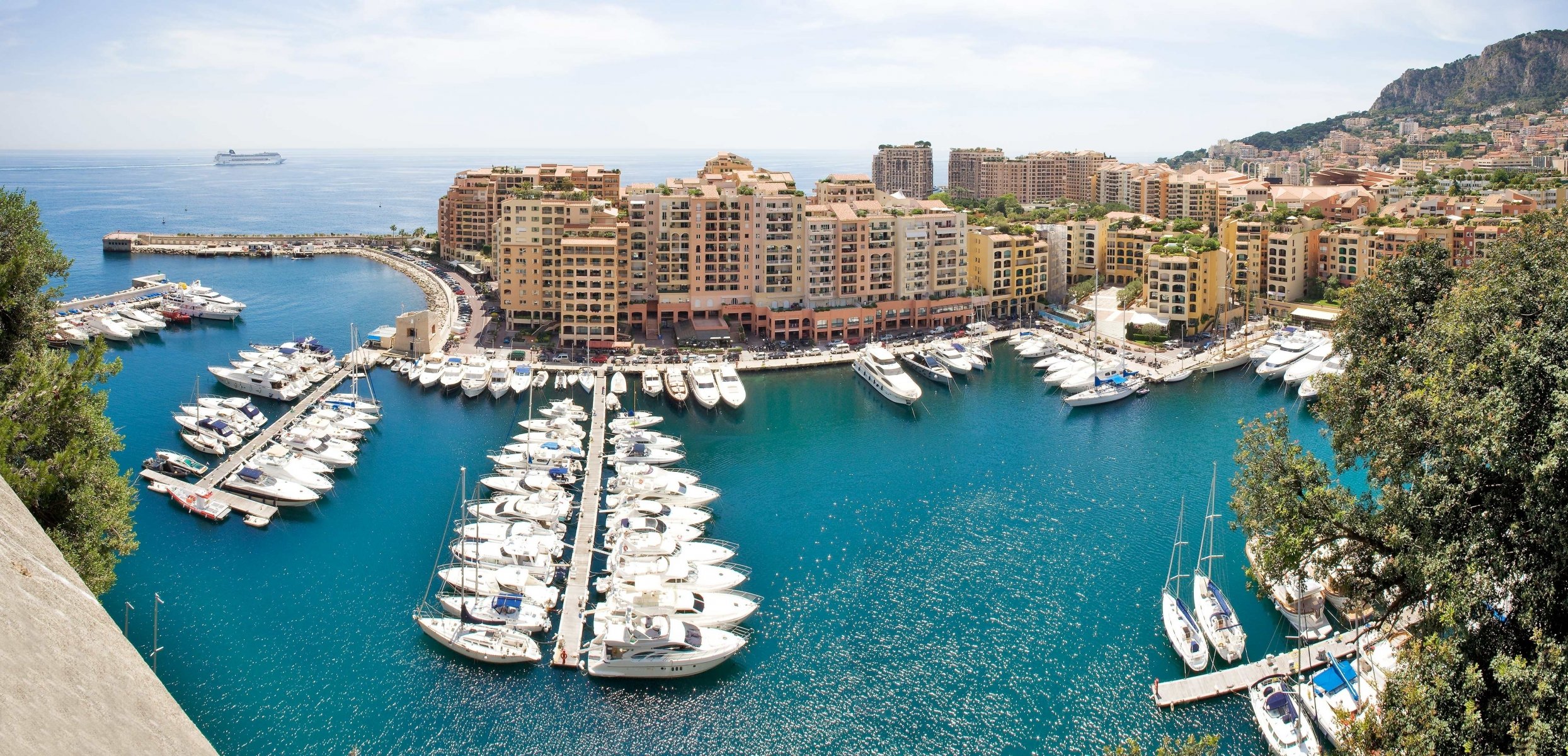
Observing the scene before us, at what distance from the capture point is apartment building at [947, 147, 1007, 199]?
388 ft

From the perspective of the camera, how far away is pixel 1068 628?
83.9 feet

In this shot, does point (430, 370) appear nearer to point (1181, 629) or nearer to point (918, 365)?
point (918, 365)

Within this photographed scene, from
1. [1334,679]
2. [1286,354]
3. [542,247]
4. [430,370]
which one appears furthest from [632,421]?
[1286,354]

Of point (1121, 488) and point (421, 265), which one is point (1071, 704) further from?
point (421, 265)

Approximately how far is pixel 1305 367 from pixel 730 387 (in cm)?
2550

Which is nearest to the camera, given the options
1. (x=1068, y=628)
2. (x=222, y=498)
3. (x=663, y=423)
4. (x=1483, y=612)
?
(x=1483, y=612)

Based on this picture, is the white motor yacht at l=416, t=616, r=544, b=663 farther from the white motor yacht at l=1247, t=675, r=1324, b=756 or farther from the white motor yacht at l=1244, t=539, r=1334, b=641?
the white motor yacht at l=1244, t=539, r=1334, b=641

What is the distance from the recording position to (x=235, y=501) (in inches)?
1283

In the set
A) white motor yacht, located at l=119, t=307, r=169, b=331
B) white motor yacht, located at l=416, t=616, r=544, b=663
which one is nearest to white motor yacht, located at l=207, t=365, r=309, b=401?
white motor yacht, located at l=119, t=307, r=169, b=331

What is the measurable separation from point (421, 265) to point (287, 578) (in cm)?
5553

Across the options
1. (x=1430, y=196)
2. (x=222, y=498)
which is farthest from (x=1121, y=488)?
(x=1430, y=196)

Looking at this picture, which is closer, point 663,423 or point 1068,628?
point 1068,628

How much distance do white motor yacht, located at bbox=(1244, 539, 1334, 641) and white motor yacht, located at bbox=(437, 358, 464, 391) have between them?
110ft

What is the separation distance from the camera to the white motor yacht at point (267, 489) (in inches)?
1297
